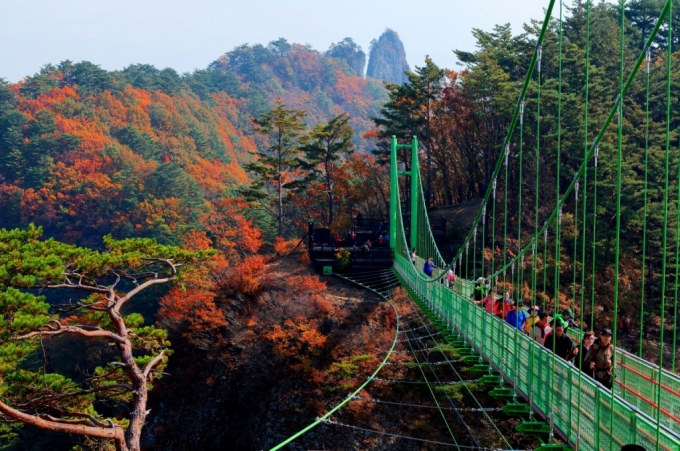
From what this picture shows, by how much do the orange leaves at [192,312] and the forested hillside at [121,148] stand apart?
881 cm

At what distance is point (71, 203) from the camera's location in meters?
39.1

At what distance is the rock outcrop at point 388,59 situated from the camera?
127m

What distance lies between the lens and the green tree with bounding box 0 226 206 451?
9.21 metres

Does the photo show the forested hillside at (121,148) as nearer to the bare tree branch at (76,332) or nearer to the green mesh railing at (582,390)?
the bare tree branch at (76,332)

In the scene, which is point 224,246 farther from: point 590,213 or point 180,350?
point 590,213

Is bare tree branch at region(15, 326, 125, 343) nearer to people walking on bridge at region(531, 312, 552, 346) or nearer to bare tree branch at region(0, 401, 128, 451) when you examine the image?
bare tree branch at region(0, 401, 128, 451)

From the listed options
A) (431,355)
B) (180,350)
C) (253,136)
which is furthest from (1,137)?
(431,355)

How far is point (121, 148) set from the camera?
42.4 metres

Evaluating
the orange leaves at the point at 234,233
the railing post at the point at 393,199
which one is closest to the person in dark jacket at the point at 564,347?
the railing post at the point at 393,199

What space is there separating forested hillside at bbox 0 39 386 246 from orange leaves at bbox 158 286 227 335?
8806 mm

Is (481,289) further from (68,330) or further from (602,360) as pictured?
(68,330)

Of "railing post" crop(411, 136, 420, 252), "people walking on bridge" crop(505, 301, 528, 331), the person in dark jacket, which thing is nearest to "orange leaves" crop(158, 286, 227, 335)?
"railing post" crop(411, 136, 420, 252)

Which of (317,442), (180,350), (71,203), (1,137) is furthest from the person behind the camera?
(1,137)

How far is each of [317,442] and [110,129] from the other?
38.1m
